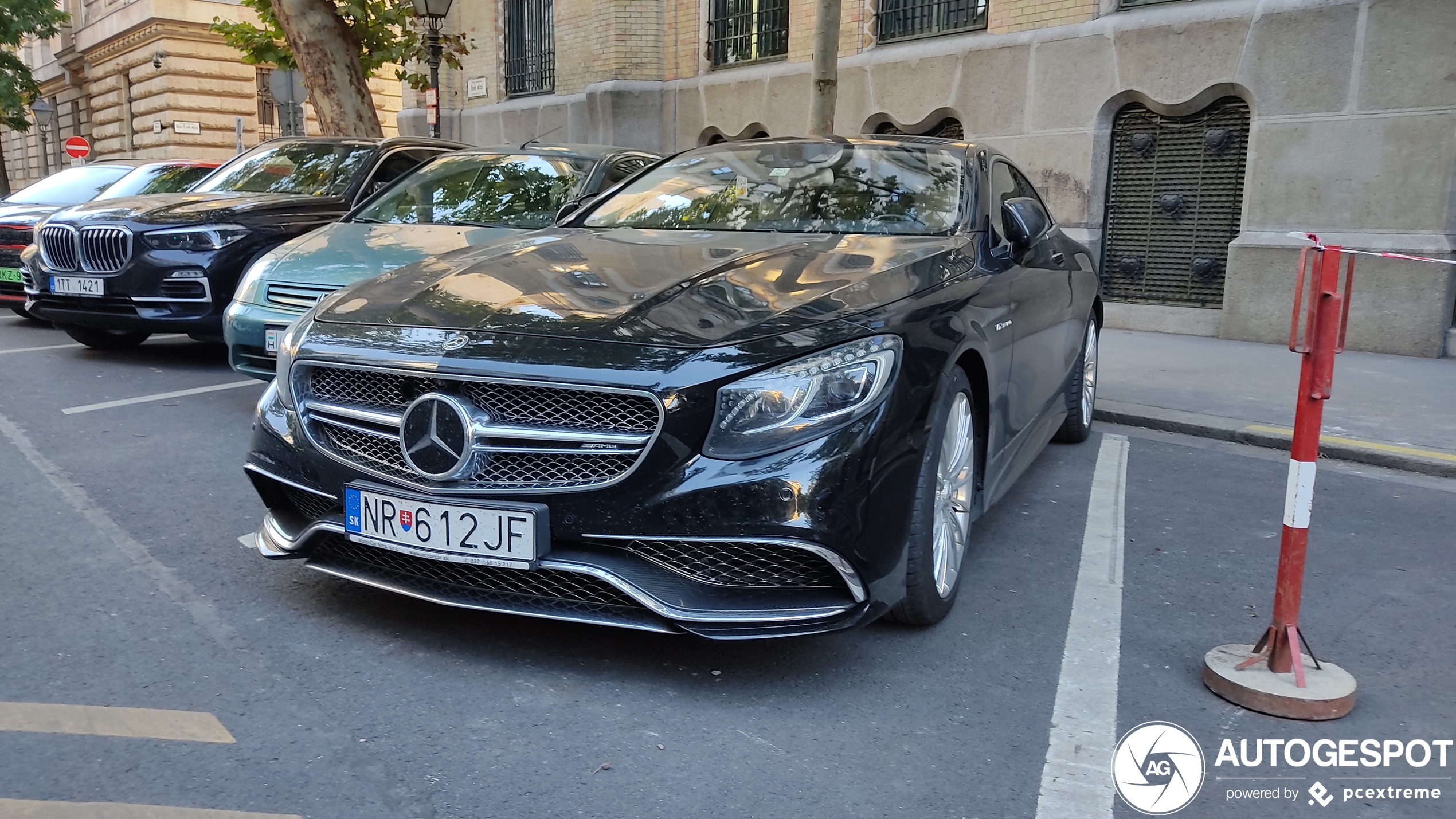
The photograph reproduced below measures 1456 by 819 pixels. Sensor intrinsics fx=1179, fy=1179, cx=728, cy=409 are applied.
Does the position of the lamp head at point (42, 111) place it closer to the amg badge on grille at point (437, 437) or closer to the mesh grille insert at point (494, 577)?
the mesh grille insert at point (494, 577)

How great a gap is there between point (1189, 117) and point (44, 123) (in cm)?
3519

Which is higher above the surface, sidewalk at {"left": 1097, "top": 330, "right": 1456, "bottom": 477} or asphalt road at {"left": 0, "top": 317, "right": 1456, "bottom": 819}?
asphalt road at {"left": 0, "top": 317, "right": 1456, "bottom": 819}

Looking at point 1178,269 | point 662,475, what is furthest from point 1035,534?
point 1178,269

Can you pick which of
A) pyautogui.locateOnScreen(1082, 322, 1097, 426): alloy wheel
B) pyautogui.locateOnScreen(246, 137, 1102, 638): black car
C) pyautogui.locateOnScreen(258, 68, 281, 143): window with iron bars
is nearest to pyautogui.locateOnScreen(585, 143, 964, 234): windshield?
pyautogui.locateOnScreen(246, 137, 1102, 638): black car

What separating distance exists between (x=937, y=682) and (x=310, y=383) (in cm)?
195

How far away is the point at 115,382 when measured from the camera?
7.62 m

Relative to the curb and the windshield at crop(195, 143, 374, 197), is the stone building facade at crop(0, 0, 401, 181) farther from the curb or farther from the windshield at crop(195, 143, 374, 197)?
the curb

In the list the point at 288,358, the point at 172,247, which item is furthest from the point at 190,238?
the point at 288,358

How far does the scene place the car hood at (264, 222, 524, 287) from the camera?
247 inches

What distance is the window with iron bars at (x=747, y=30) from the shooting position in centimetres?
1557

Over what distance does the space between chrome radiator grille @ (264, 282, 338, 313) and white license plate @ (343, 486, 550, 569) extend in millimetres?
3360

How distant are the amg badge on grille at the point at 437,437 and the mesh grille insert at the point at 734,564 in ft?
1.45

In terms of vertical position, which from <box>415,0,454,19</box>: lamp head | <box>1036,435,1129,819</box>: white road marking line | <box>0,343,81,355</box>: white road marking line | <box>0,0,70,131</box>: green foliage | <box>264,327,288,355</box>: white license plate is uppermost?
<box>0,0,70,131</box>: green foliage

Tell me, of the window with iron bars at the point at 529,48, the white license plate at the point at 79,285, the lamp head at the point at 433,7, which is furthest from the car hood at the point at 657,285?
the window with iron bars at the point at 529,48
